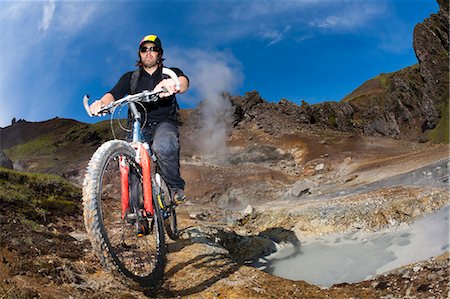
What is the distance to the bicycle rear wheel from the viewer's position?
531 centimetres

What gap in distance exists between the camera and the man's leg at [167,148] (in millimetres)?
7477

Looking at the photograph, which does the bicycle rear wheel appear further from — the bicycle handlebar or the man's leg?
the man's leg

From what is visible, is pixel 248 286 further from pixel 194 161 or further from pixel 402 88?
pixel 402 88

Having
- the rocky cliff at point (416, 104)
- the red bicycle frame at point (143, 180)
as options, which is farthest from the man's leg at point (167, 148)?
the rocky cliff at point (416, 104)

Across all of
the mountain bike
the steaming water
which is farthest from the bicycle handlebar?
the steaming water

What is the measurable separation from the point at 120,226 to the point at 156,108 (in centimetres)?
244

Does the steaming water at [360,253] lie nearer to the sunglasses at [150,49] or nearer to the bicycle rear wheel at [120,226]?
the bicycle rear wheel at [120,226]

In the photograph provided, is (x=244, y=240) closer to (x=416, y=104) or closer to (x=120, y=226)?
(x=120, y=226)

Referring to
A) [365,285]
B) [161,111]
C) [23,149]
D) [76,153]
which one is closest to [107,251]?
[161,111]

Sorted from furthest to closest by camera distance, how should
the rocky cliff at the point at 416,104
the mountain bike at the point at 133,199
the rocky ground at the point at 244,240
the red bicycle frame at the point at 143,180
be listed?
the rocky cliff at the point at 416,104
the rocky ground at the point at 244,240
the red bicycle frame at the point at 143,180
the mountain bike at the point at 133,199

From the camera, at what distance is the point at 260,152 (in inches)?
1919

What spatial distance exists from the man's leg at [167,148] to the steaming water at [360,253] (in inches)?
206

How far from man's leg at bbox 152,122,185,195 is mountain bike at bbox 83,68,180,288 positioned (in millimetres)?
215

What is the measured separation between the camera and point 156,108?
25.2 feet
